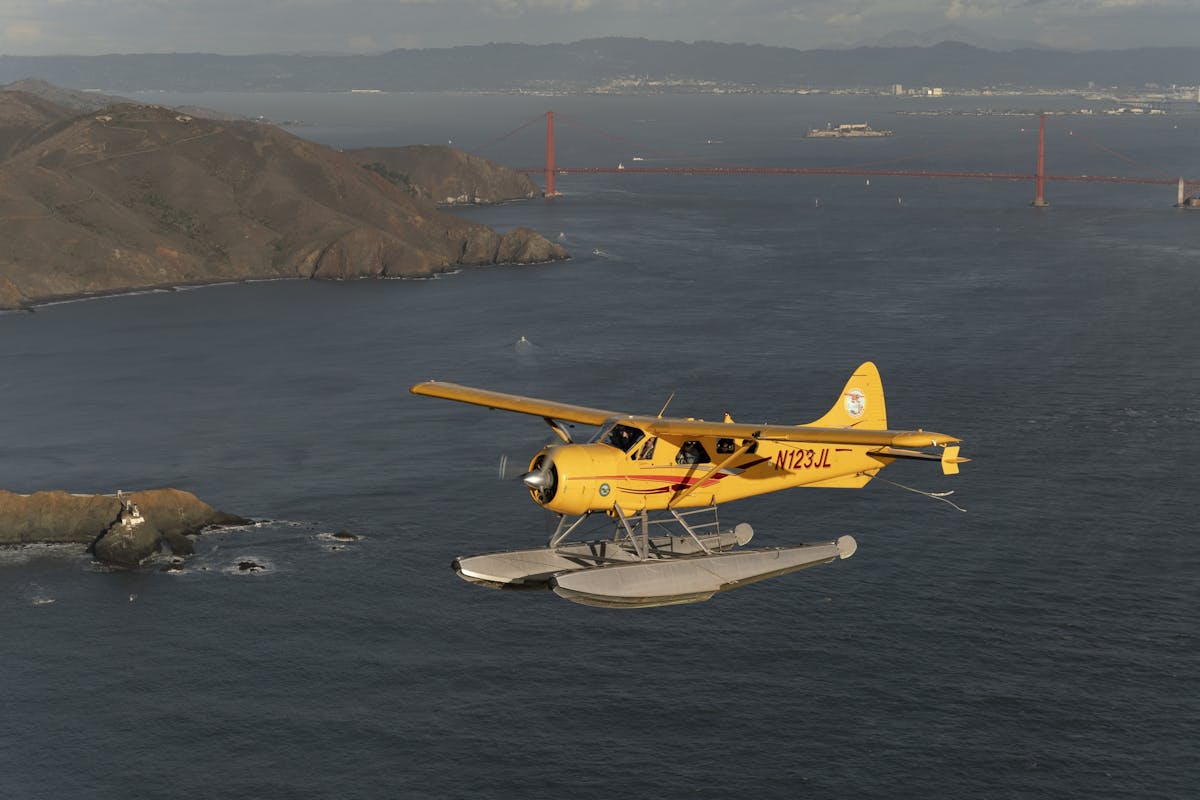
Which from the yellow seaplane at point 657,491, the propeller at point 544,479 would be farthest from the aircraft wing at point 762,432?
the propeller at point 544,479

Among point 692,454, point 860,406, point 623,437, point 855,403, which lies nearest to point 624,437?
point 623,437

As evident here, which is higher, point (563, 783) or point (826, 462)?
point (826, 462)

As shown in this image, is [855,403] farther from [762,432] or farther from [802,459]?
[762,432]

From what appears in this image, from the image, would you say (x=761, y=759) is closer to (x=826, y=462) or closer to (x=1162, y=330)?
(x=826, y=462)

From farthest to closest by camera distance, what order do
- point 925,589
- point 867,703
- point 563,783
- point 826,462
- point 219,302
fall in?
point 219,302 < point 925,589 < point 867,703 < point 563,783 < point 826,462

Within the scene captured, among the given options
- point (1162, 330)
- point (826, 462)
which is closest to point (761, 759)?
point (826, 462)

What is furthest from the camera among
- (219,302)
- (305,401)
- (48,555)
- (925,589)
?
(219,302)
